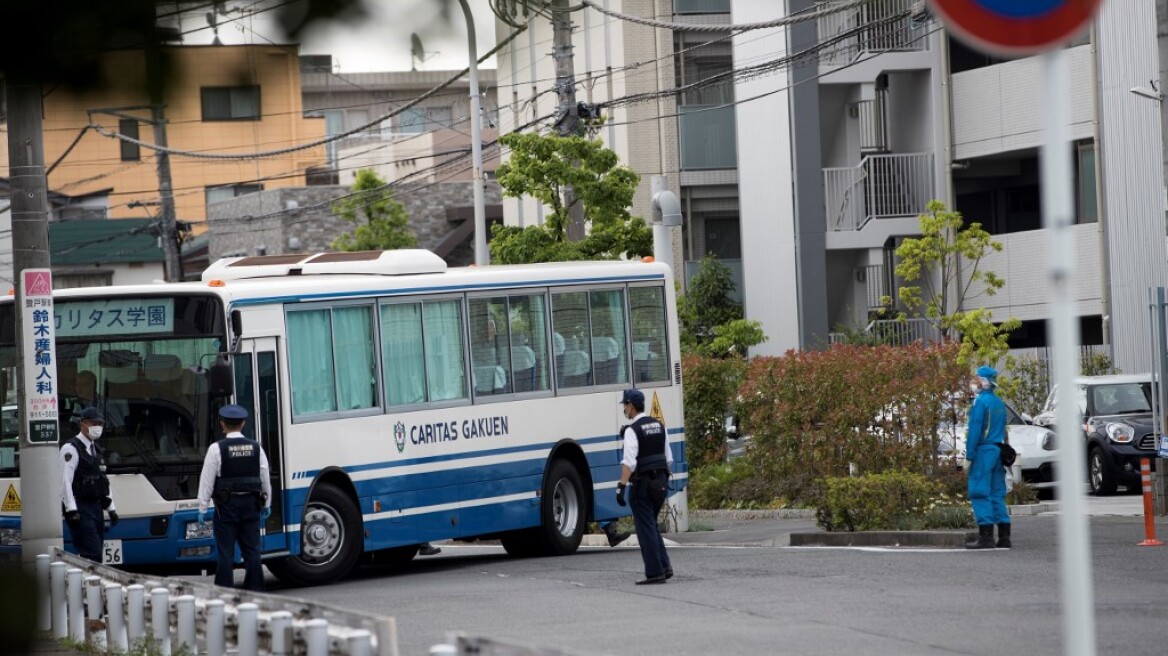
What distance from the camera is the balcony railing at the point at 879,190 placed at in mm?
33906

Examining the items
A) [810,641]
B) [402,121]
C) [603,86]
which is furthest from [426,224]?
[402,121]

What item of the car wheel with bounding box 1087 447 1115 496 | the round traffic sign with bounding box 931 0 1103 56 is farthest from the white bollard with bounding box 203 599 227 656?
the car wheel with bounding box 1087 447 1115 496

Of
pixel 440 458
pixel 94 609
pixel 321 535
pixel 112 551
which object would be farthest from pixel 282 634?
pixel 440 458

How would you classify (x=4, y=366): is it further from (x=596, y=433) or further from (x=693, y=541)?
(x=693, y=541)

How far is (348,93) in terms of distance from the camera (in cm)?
Answer: 297

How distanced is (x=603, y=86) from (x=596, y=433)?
9419mm

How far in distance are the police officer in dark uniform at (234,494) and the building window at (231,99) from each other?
11.0 metres

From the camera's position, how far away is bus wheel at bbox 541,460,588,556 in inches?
717

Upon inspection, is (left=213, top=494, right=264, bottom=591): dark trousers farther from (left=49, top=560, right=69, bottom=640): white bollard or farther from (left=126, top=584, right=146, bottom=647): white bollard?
Answer: (left=49, top=560, right=69, bottom=640): white bollard

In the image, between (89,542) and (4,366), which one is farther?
(4,366)

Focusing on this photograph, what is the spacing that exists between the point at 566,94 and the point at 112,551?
378 inches

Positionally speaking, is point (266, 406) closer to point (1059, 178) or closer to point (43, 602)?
point (1059, 178)

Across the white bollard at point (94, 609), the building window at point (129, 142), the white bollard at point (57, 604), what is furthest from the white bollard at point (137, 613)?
the building window at point (129, 142)

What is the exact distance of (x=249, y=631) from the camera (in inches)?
358
